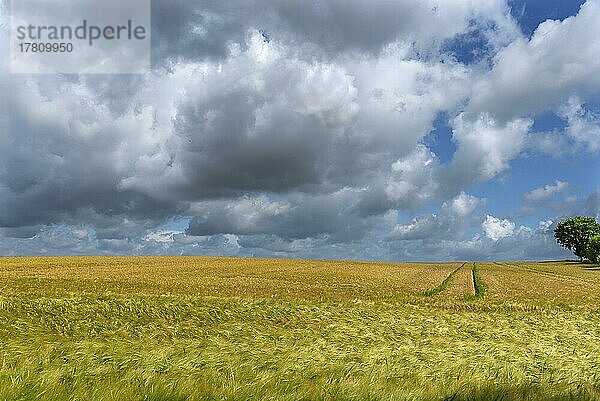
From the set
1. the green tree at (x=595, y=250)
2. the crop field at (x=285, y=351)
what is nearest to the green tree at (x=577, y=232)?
the green tree at (x=595, y=250)

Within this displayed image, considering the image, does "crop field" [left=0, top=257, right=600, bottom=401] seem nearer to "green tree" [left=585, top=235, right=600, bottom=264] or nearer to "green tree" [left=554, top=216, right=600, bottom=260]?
"green tree" [left=585, top=235, right=600, bottom=264]

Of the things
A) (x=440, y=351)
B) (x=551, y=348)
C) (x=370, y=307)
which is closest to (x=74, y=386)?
(x=440, y=351)

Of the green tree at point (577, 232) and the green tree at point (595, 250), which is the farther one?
the green tree at point (577, 232)

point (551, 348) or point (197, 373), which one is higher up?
point (197, 373)

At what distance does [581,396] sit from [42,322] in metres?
13.3

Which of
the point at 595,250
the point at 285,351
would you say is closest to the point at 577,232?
the point at 595,250

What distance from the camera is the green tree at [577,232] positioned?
125m

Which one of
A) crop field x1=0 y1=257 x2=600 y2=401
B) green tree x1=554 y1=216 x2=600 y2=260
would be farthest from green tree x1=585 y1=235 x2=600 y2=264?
crop field x1=0 y1=257 x2=600 y2=401

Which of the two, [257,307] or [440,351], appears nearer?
[440,351]

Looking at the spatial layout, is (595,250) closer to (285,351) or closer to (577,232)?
(577,232)

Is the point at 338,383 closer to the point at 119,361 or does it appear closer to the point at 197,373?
the point at 197,373

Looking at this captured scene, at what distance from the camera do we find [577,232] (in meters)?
127

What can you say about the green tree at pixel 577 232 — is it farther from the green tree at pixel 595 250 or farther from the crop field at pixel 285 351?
the crop field at pixel 285 351

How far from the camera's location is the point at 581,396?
6062mm
